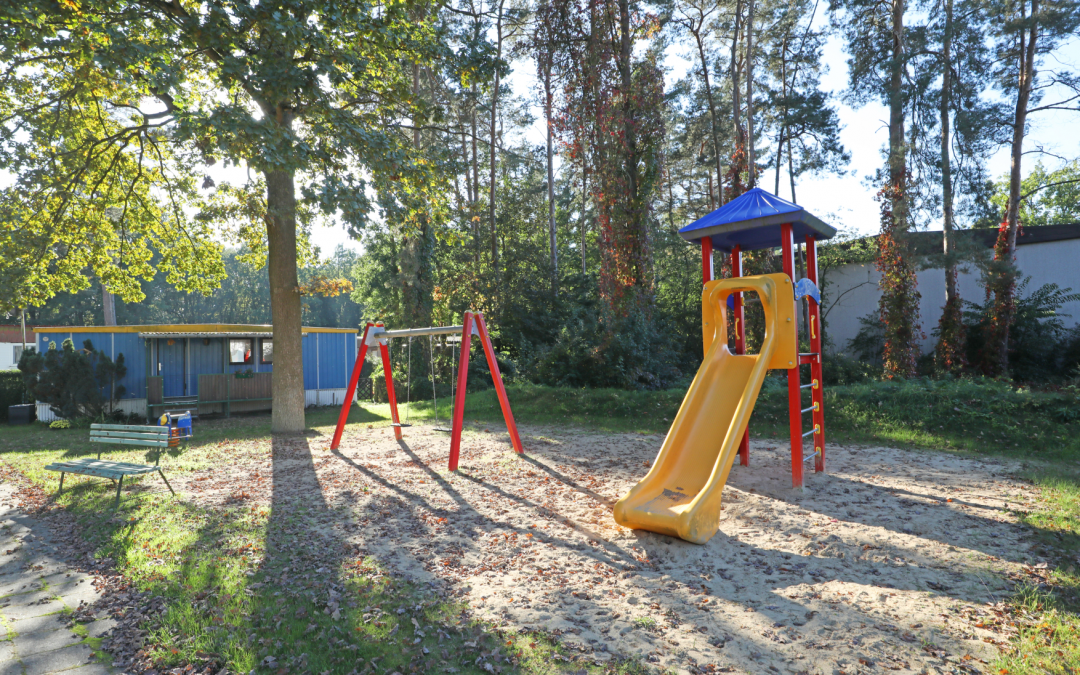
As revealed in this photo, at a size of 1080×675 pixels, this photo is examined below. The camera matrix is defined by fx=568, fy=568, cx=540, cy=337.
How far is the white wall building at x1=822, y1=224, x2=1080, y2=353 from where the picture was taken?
15.4 metres

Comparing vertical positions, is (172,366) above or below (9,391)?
above

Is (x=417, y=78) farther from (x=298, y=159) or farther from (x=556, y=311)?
(x=298, y=159)

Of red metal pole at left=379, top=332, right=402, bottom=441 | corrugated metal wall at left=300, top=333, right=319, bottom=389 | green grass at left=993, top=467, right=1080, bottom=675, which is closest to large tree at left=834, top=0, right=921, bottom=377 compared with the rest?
green grass at left=993, top=467, right=1080, bottom=675

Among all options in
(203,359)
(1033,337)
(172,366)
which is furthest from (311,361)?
(1033,337)

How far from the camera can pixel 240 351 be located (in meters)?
17.1

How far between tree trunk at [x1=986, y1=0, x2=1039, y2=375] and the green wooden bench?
16362 mm

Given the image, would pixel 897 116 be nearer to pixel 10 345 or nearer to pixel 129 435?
pixel 129 435

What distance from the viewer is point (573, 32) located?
14.0 metres

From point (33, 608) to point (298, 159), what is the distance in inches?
236

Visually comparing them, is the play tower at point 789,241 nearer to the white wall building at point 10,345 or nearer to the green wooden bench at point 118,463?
the green wooden bench at point 118,463

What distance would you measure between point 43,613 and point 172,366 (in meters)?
13.8

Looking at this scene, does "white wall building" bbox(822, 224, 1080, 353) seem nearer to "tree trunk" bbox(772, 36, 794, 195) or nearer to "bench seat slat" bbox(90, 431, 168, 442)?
"tree trunk" bbox(772, 36, 794, 195)

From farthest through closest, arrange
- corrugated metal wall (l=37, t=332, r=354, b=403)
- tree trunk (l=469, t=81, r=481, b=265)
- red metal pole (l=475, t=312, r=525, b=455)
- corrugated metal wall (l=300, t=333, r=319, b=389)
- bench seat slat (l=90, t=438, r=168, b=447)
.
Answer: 1. tree trunk (l=469, t=81, r=481, b=265)
2. corrugated metal wall (l=300, t=333, r=319, b=389)
3. corrugated metal wall (l=37, t=332, r=354, b=403)
4. red metal pole (l=475, t=312, r=525, b=455)
5. bench seat slat (l=90, t=438, r=168, b=447)

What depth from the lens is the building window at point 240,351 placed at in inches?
667
